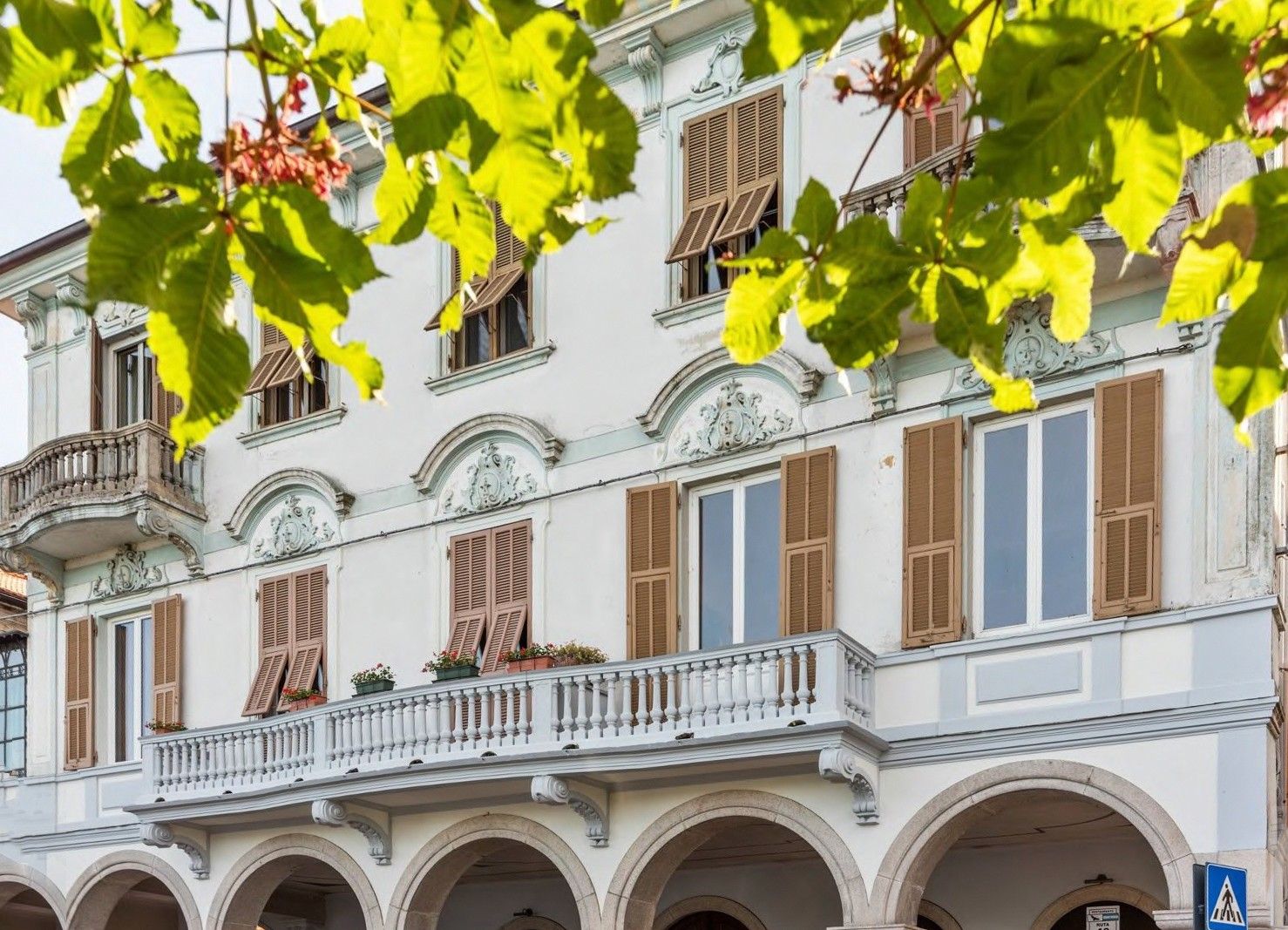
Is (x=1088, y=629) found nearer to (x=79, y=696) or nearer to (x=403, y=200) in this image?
(x=403, y=200)

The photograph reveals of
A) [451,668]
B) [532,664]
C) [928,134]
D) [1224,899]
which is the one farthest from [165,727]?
[1224,899]

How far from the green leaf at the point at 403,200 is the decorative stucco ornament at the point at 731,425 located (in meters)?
12.0

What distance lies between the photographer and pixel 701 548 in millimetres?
16844

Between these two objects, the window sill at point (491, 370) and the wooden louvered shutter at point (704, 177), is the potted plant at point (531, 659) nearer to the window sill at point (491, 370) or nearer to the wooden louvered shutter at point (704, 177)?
the window sill at point (491, 370)

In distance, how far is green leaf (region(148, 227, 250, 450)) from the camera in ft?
12.5

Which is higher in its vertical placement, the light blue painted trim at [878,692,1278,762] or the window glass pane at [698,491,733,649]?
the window glass pane at [698,491,733,649]

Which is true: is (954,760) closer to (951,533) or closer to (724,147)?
(951,533)

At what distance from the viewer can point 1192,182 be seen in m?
14.2

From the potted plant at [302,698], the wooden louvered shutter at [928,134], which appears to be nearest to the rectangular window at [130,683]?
the potted plant at [302,698]

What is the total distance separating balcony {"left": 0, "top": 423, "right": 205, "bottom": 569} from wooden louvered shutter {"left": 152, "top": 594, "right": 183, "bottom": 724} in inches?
24.0

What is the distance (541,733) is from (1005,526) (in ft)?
14.7

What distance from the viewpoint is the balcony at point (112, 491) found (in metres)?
20.2

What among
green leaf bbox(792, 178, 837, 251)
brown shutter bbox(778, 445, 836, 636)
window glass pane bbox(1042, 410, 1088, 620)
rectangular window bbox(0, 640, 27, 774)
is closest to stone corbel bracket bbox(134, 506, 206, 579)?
rectangular window bbox(0, 640, 27, 774)

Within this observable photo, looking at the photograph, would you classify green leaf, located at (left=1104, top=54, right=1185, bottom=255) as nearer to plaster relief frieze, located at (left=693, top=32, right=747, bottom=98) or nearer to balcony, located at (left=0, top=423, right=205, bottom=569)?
plaster relief frieze, located at (left=693, top=32, right=747, bottom=98)
